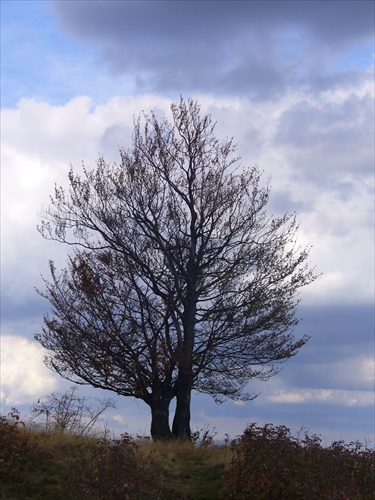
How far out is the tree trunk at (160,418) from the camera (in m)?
19.5

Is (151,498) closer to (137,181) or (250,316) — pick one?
(250,316)

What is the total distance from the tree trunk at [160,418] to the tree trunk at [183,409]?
0.24 m

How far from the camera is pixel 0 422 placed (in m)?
13.0

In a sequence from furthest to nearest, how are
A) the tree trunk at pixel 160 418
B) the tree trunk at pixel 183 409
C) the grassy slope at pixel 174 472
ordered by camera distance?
the tree trunk at pixel 183 409, the tree trunk at pixel 160 418, the grassy slope at pixel 174 472

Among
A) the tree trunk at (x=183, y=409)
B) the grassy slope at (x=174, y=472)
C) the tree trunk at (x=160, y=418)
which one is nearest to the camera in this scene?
the grassy slope at (x=174, y=472)

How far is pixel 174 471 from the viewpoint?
1438 cm

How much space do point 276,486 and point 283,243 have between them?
1029 centimetres

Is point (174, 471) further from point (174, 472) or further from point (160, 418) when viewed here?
point (160, 418)

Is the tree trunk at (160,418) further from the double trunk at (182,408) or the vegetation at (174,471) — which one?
the vegetation at (174,471)

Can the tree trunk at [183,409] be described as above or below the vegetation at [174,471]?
above

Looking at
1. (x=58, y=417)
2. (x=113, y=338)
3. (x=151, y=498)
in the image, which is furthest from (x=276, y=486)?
(x=113, y=338)

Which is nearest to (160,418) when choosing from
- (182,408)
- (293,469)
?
(182,408)

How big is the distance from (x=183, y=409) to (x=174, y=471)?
5408 millimetres

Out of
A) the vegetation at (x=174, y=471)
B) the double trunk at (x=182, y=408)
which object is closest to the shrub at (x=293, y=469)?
the vegetation at (x=174, y=471)
